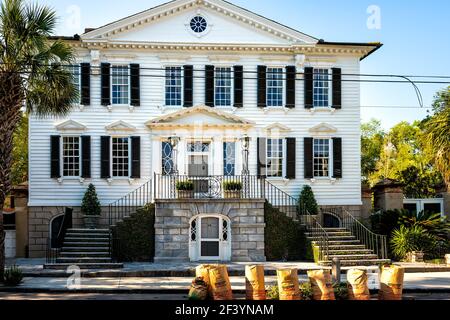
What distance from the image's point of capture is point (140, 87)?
1110 inches

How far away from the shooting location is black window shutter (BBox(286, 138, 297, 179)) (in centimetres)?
2839

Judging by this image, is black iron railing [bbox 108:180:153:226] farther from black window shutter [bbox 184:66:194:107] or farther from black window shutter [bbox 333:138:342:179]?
black window shutter [bbox 333:138:342:179]

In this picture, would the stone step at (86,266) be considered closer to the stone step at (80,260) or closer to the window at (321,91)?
the stone step at (80,260)

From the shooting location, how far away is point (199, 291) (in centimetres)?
1488

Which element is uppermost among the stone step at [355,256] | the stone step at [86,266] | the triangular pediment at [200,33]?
the triangular pediment at [200,33]

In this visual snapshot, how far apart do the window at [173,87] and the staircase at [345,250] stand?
799 centimetres

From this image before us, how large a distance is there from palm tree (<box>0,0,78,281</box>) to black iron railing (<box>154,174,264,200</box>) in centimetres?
741

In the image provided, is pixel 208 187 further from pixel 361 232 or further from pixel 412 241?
pixel 412 241

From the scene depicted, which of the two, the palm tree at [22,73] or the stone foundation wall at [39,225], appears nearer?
the palm tree at [22,73]

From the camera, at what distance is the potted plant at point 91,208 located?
2656 cm

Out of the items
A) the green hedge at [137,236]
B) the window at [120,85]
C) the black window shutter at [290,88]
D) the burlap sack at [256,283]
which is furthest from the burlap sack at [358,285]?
the window at [120,85]

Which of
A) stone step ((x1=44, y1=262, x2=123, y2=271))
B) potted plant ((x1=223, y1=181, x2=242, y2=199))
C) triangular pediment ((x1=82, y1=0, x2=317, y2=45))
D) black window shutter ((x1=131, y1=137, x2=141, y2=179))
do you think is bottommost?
stone step ((x1=44, y1=262, x2=123, y2=271))

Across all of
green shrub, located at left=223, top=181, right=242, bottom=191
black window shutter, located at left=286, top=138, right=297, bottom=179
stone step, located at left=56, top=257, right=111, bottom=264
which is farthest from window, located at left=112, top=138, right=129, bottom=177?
black window shutter, located at left=286, top=138, right=297, bottom=179

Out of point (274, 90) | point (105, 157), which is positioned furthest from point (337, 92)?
point (105, 157)
